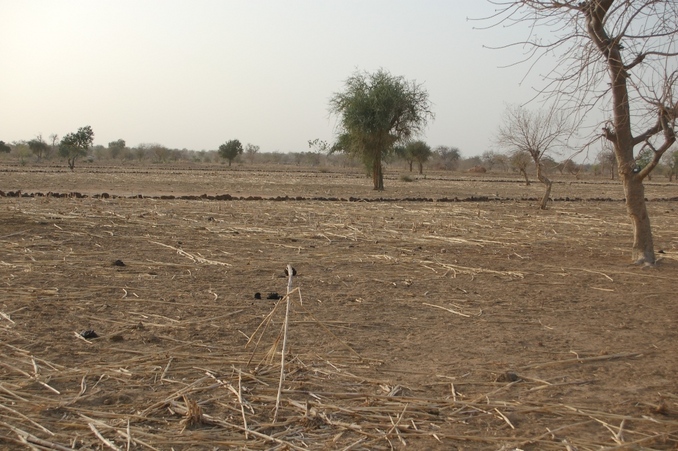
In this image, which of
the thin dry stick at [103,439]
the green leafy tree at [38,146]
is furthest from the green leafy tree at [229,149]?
the thin dry stick at [103,439]

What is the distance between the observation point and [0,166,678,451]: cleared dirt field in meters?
3.33

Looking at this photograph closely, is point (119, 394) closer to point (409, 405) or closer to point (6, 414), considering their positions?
point (6, 414)

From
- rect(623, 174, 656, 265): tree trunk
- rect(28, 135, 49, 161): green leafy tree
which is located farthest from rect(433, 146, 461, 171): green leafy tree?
rect(623, 174, 656, 265): tree trunk

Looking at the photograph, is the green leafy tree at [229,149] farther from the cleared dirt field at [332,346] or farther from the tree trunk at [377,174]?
the cleared dirt field at [332,346]

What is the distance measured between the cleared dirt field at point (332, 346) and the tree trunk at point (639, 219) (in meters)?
0.24

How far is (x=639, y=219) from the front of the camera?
8.46 metres

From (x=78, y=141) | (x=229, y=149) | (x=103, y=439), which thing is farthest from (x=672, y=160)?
(x=103, y=439)

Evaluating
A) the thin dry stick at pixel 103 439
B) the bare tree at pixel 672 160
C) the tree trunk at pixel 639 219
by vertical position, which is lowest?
the thin dry stick at pixel 103 439

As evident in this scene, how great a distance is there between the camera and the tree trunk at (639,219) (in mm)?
8320

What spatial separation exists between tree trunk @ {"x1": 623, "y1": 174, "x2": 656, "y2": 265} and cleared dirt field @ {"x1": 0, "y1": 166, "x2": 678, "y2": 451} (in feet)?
0.79

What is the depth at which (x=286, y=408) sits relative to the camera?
3551mm

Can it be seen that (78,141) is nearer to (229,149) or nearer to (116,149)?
(229,149)

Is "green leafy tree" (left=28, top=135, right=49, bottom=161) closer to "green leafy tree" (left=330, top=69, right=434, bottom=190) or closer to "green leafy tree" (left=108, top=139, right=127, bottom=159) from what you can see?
"green leafy tree" (left=108, top=139, right=127, bottom=159)

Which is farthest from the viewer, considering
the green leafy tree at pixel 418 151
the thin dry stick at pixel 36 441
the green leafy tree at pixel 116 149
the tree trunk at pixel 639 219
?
the green leafy tree at pixel 116 149
